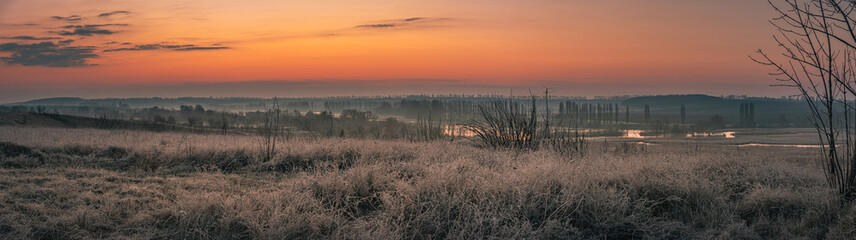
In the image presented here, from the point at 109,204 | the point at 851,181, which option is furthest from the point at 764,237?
the point at 109,204

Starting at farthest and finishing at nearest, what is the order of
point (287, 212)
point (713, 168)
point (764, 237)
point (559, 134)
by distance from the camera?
point (559, 134)
point (713, 168)
point (764, 237)
point (287, 212)

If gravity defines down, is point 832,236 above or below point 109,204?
below

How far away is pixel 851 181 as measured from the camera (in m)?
5.98

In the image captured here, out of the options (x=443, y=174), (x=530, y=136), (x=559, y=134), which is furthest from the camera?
(x=559, y=134)

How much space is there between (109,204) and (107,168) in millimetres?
3524

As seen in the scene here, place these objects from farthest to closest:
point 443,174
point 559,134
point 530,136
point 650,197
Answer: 1. point 559,134
2. point 530,136
3. point 650,197
4. point 443,174

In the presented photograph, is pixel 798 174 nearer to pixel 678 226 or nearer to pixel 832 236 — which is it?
pixel 832 236

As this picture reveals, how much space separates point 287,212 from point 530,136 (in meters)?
8.75

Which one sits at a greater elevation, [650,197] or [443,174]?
[443,174]

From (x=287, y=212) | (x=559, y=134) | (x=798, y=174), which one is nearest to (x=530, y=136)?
(x=559, y=134)

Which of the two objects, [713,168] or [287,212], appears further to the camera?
[713,168]

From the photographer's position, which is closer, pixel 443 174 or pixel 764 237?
pixel 764 237

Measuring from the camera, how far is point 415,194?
502 centimetres

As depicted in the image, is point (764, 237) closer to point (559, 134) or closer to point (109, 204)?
point (109, 204)
